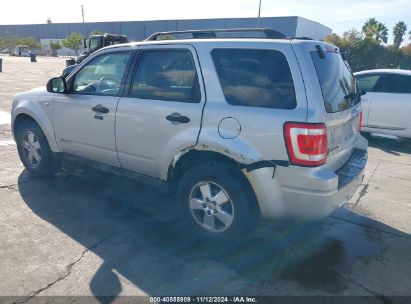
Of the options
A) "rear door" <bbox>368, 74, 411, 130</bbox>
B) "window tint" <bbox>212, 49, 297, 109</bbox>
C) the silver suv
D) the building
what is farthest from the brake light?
the building

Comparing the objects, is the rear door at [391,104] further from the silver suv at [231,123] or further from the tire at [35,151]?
the tire at [35,151]

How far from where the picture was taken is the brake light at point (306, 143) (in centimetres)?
268

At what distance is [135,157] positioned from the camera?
3732 millimetres

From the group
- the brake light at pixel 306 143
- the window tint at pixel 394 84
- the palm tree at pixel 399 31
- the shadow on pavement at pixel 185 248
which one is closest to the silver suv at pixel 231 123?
the brake light at pixel 306 143

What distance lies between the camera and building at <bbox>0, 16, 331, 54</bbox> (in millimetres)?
63644

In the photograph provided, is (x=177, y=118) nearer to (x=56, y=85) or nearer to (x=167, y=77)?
(x=167, y=77)

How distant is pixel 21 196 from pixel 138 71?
2.24 meters

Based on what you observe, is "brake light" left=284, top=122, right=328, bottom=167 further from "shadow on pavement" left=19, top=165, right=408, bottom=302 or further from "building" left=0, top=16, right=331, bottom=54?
"building" left=0, top=16, right=331, bottom=54

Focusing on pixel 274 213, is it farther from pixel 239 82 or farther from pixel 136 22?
pixel 136 22

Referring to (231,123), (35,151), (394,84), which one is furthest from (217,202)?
(394,84)

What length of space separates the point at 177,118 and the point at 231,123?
1.87 ft

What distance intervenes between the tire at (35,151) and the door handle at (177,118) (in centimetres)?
223

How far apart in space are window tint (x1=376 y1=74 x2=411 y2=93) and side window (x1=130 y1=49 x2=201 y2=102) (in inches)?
215

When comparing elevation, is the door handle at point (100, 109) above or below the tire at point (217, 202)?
above
